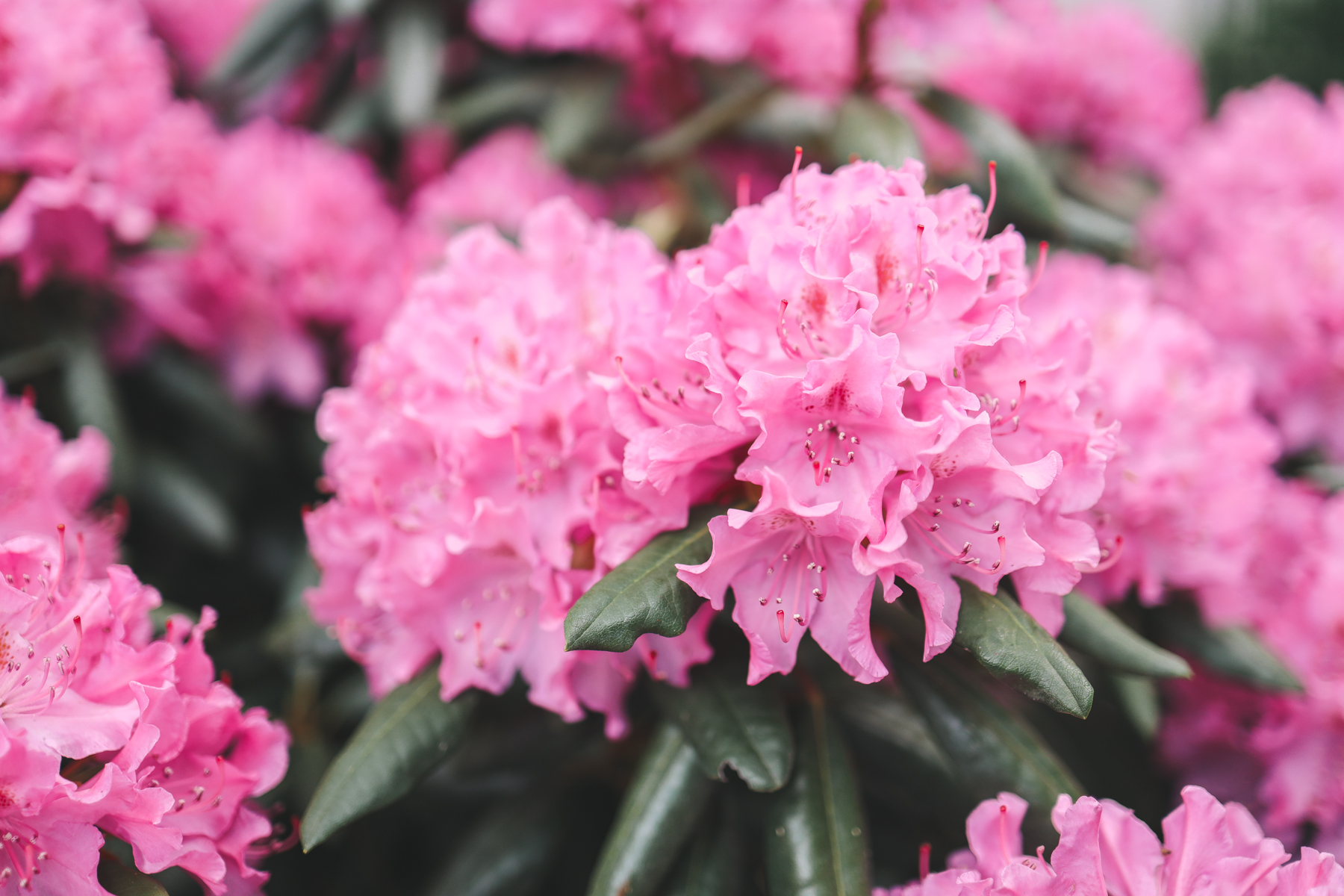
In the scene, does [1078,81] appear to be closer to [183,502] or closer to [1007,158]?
[1007,158]

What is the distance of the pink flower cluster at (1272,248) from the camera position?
1.24 metres

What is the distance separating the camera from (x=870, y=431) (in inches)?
25.5

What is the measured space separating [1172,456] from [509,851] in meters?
0.76

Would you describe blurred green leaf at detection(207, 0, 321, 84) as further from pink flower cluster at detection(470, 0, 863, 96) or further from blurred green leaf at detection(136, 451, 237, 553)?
blurred green leaf at detection(136, 451, 237, 553)

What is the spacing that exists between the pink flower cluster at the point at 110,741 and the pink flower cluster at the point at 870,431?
36 centimetres

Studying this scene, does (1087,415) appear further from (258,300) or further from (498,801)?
(258,300)

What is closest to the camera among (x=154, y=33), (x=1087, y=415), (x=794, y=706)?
(x=1087, y=415)

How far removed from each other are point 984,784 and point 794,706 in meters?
0.17

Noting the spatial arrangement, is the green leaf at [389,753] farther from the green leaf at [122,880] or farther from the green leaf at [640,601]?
the green leaf at [640,601]

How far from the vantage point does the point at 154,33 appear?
5.71 ft

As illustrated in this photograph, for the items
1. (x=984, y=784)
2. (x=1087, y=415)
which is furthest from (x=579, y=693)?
(x=1087, y=415)

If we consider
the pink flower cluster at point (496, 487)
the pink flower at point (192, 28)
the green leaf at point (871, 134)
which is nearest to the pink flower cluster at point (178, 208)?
the pink flower at point (192, 28)

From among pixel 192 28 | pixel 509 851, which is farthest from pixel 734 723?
pixel 192 28

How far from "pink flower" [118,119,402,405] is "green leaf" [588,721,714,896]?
2.55 feet
